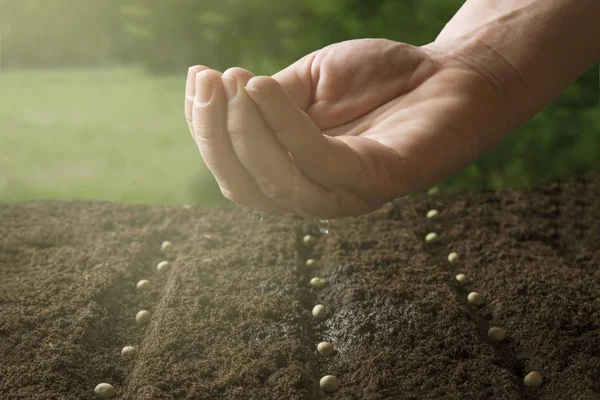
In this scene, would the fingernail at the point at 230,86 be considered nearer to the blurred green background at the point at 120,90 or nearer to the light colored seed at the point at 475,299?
the light colored seed at the point at 475,299

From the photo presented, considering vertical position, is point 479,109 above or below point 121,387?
above

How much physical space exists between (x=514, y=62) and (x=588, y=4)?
→ 0.17 m

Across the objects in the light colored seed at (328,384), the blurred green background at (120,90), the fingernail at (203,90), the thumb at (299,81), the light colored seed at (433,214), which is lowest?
the light colored seed at (433,214)

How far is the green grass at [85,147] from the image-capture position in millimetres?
1724

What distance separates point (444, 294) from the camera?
1236 millimetres

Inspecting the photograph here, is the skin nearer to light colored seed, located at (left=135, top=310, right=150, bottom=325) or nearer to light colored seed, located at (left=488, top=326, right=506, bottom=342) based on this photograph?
light colored seed, located at (left=488, top=326, right=506, bottom=342)

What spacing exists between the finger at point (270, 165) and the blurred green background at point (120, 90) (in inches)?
33.6

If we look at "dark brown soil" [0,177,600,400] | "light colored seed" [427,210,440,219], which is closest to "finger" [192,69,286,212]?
"dark brown soil" [0,177,600,400]

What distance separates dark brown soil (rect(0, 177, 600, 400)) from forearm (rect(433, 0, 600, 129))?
37 centimetres

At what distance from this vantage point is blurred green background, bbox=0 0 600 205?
1.73m

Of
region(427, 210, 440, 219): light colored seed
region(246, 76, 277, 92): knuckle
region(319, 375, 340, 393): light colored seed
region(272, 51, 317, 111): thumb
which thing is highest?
region(246, 76, 277, 92): knuckle

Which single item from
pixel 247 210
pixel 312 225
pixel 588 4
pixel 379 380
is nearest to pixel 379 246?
pixel 312 225

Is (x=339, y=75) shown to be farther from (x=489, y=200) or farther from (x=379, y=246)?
(x=489, y=200)

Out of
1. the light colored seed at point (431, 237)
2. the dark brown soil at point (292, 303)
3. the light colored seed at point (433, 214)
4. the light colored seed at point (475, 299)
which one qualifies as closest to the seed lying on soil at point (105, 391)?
the dark brown soil at point (292, 303)
